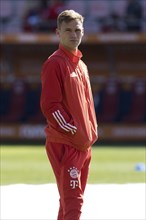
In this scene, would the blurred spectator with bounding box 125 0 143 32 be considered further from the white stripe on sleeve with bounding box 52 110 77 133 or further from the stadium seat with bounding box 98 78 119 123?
the white stripe on sleeve with bounding box 52 110 77 133

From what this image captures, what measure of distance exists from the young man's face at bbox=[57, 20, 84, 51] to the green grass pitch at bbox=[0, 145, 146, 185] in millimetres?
6432

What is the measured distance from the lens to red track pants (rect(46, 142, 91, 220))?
6.07 metres

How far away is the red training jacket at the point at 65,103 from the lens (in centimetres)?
607

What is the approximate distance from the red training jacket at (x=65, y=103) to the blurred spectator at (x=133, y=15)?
1917cm

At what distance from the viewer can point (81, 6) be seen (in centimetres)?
2695

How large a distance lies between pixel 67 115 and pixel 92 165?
10370 mm

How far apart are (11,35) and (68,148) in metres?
18.3

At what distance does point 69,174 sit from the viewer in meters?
6.10

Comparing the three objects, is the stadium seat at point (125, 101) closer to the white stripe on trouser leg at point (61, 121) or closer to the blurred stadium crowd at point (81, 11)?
the blurred stadium crowd at point (81, 11)

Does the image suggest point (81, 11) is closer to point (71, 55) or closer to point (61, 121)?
point (71, 55)

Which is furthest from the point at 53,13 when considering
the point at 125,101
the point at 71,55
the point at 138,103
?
the point at 71,55

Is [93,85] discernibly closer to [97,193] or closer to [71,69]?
[97,193]

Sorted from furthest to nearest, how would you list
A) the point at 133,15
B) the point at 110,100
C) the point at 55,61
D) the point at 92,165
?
the point at 133,15 < the point at 110,100 < the point at 92,165 < the point at 55,61

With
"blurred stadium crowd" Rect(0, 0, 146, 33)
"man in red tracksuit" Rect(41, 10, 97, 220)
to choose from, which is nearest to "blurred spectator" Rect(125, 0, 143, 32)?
"blurred stadium crowd" Rect(0, 0, 146, 33)
